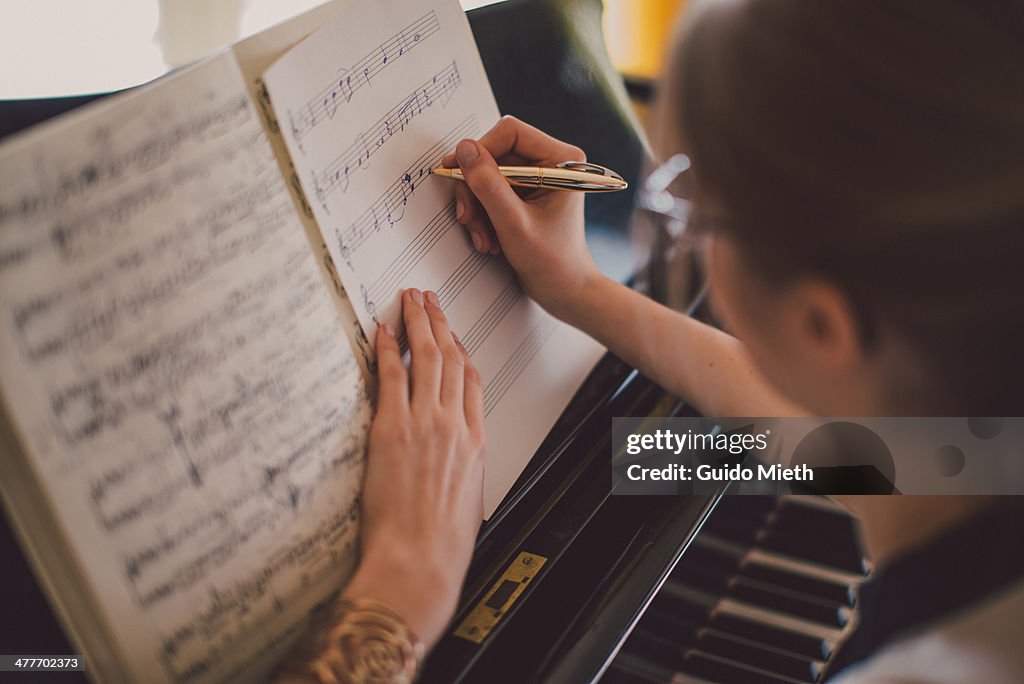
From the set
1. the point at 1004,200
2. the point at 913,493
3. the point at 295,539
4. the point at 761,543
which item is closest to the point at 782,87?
the point at 1004,200

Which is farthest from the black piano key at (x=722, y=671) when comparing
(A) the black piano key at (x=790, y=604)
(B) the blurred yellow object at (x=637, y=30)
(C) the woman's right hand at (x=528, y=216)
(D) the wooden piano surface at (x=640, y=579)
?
(B) the blurred yellow object at (x=637, y=30)

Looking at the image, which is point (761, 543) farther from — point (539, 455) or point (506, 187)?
point (506, 187)

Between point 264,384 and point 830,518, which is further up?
point 264,384

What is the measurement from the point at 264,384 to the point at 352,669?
235 millimetres

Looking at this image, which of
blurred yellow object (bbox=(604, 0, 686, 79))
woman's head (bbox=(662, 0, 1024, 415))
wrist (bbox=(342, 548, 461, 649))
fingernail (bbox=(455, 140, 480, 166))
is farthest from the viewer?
blurred yellow object (bbox=(604, 0, 686, 79))

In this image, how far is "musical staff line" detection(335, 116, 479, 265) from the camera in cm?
75

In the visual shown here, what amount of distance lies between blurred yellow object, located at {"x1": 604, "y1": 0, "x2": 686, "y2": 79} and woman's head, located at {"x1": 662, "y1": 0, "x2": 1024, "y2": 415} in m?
2.37

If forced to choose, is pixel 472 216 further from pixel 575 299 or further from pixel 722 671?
pixel 722 671

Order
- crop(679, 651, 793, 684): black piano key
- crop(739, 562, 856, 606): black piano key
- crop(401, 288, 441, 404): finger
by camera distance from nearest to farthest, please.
A: crop(401, 288, 441, 404): finger
crop(679, 651, 793, 684): black piano key
crop(739, 562, 856, 606): black piano key

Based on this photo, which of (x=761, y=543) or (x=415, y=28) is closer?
(x=415, y=28)

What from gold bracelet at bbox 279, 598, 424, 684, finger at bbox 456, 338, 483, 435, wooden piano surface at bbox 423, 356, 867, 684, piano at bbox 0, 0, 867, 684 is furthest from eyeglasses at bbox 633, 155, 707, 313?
gold bracelet at bbox 279, 598, 424, 684

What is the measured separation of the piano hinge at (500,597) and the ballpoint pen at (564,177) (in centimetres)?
43

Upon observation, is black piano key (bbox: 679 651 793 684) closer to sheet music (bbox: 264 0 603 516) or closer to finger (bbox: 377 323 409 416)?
sheet music (bbox: 264 0 603 516)

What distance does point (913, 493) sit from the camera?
2.36 ft
